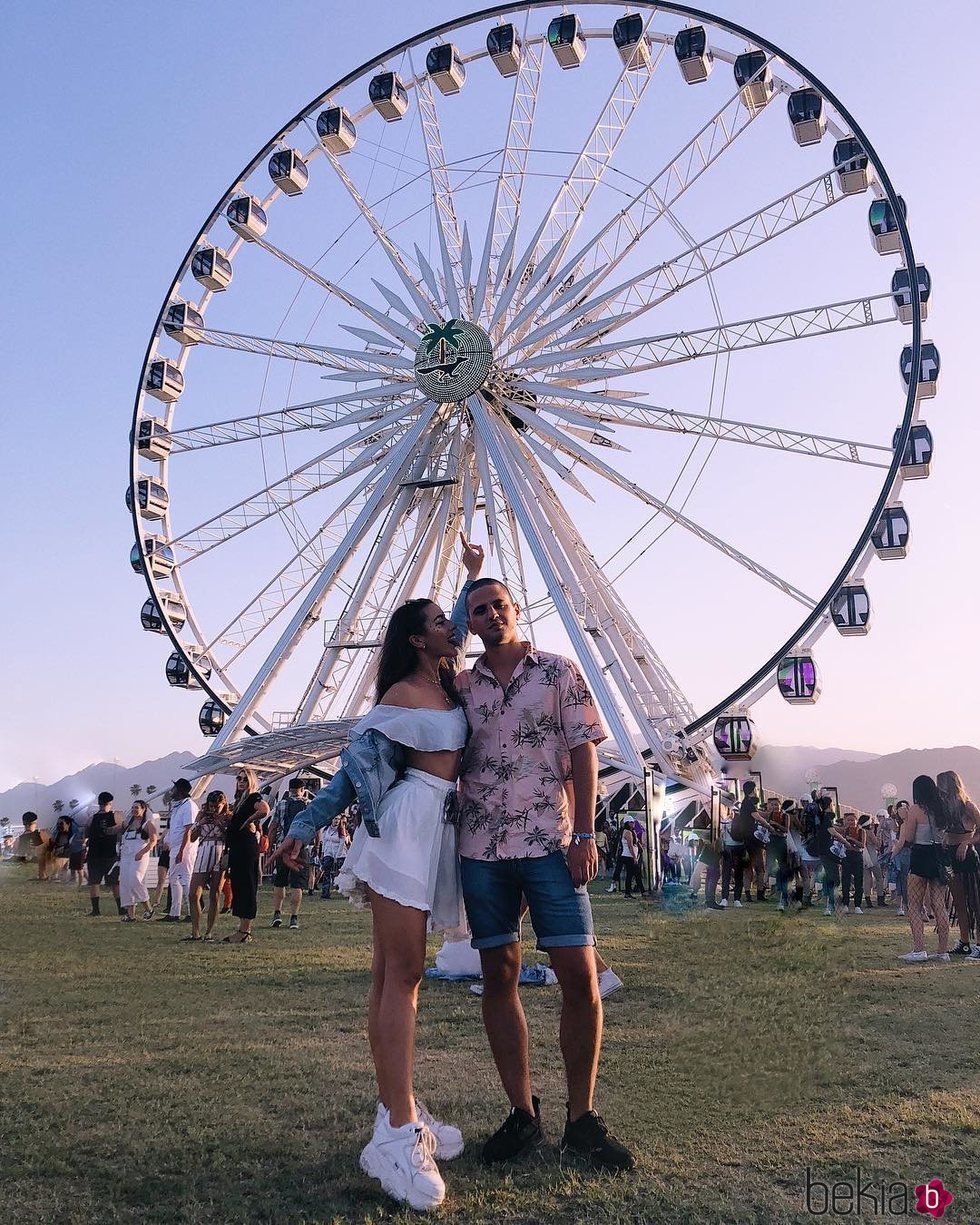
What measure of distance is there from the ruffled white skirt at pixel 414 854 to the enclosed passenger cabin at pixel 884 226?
1825cm

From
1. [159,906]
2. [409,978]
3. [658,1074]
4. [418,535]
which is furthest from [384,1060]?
[418,535]

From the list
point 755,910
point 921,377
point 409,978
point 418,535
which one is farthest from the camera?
point 418,535

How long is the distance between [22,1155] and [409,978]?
1376mm

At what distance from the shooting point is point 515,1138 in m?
3.38

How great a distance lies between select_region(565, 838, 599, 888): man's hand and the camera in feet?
11.7

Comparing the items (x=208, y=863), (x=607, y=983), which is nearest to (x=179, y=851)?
(x=208, y=863)

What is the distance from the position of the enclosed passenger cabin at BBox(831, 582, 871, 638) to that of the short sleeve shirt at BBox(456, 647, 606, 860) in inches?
614

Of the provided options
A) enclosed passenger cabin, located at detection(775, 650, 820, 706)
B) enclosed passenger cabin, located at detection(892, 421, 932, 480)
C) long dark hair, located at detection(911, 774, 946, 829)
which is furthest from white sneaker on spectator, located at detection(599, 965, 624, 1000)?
enclosed passenger cabin, located at detection(892, 421, 932, 480)

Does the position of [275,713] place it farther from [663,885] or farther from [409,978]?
[409,978]

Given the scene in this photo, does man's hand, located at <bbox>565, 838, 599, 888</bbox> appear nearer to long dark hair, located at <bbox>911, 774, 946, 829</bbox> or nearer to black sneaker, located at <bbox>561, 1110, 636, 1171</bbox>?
black sneaker, located at <bbox>561, 1110, 636, 1171</bbox>

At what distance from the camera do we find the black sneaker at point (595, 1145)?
3.21 metres

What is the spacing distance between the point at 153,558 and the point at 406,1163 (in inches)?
852

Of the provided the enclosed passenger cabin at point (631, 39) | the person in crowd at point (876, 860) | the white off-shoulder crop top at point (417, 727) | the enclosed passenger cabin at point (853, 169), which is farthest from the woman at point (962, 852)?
the enclosed passenger cabin at point (631, 39)

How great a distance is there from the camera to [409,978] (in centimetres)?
348
